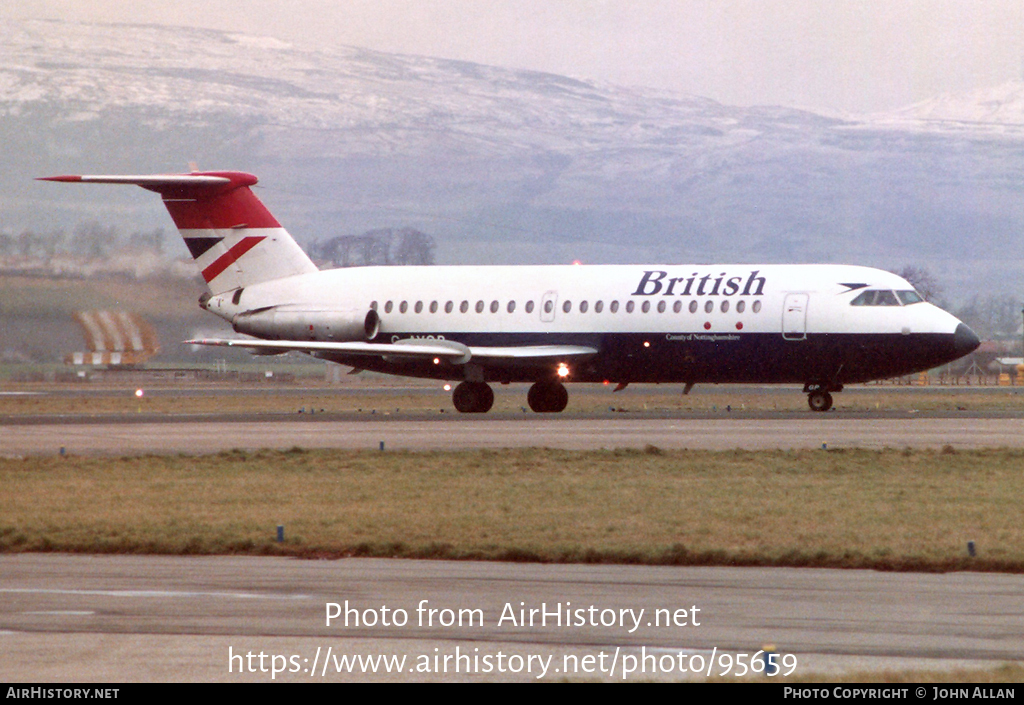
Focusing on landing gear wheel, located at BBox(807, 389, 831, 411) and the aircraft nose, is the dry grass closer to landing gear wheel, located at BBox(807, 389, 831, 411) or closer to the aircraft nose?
the aircraft nose

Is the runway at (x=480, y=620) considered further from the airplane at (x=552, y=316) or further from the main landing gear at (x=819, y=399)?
the main landing gear at (x=819, y=399)

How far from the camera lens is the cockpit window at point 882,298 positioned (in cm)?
4047

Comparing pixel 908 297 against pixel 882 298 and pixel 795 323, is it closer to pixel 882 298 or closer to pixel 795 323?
pixel 882 298

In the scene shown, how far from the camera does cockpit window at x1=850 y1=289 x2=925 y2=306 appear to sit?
4047 centimetres

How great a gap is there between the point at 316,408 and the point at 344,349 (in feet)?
34.8

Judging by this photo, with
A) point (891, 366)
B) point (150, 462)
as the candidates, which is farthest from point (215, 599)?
point (891, 366)

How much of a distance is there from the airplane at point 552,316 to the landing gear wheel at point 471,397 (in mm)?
43

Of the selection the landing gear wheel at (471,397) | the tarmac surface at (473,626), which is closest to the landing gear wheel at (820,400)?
the landing gear wheel at (471,397)

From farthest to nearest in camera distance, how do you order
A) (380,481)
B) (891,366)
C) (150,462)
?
(891,366)
(150,462)
(380,481)

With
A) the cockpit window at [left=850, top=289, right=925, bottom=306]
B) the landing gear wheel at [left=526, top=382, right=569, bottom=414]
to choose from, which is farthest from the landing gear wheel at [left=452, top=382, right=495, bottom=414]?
the cockpit window at [left=850, top=289, right=925, bottom=306]

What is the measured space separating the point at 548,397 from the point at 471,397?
92.3 inches

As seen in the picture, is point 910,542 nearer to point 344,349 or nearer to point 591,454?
point 591,454

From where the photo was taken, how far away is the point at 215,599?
13.3m

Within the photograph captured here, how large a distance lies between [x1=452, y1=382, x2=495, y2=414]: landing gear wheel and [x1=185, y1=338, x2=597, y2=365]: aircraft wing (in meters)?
1.35
